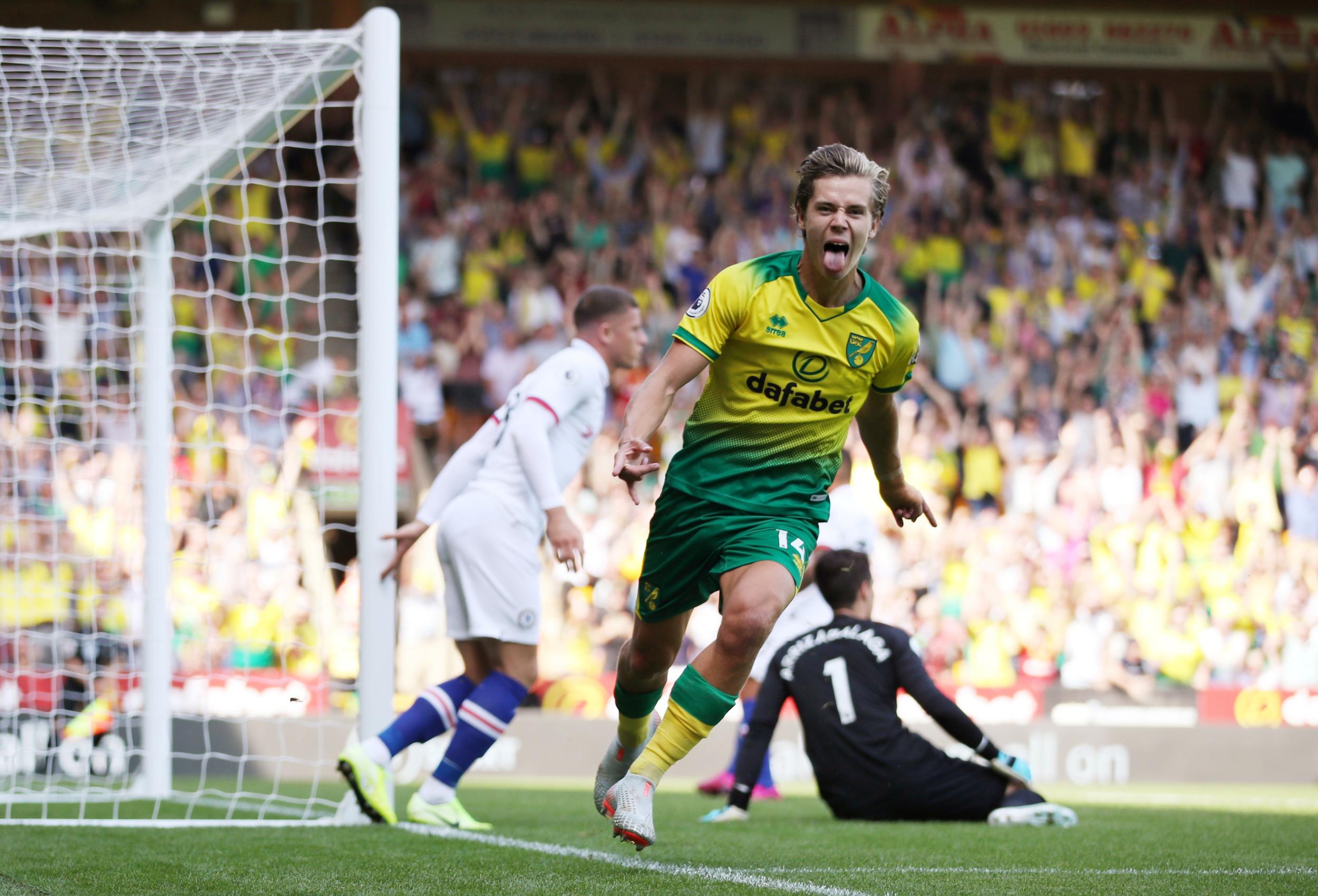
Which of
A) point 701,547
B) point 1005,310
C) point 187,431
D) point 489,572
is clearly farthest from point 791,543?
point 1005,310

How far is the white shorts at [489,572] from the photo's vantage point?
605cm

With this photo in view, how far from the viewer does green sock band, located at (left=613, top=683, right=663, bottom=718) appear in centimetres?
493

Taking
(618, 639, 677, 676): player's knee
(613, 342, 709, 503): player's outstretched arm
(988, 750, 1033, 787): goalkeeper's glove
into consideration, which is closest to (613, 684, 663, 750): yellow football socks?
(618, 639, 677, 676): player's knee

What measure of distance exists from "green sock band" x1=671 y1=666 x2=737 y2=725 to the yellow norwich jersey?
1.96ft

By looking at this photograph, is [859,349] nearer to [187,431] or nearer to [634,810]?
[634,810]

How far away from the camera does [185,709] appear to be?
1061 centimetres

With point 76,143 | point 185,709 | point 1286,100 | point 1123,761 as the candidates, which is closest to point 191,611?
point 185,709

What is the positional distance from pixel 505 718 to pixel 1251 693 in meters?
8.55

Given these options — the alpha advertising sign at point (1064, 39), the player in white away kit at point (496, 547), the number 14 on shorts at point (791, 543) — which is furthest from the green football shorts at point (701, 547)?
the alpha advertising sign at point (1064, 39)

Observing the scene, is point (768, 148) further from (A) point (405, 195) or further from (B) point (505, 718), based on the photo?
(B) point (505, 718)

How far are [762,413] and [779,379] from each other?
0.12m

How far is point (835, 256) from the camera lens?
4.41m

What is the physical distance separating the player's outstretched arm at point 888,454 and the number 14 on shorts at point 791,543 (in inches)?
19.9

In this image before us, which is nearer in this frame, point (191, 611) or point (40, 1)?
point (191, 611)
